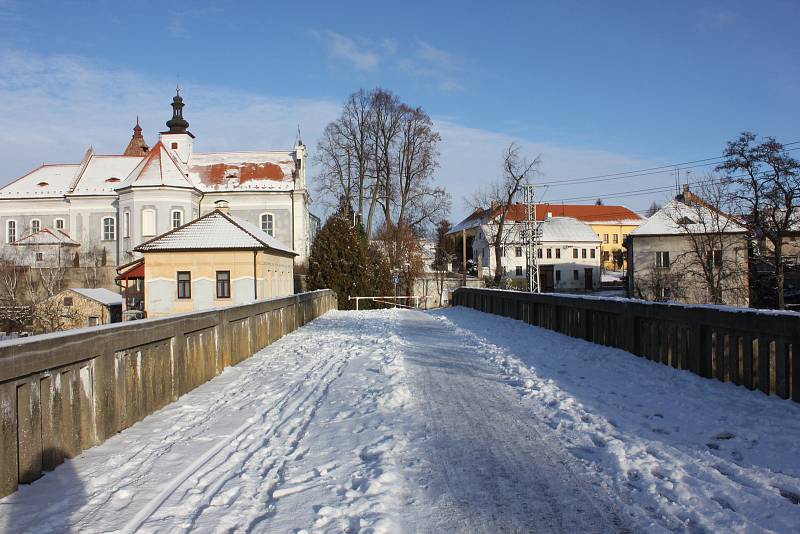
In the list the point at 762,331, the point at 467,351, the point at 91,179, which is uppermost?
the point at 91,179

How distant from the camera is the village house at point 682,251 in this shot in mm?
47094

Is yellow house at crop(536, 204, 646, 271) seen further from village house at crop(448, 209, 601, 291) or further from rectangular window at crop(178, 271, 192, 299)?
rectangular window at crop(178, 271, 192, 299)

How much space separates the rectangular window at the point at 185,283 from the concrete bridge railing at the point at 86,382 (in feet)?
89.1

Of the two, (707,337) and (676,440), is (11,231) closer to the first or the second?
(707,337)

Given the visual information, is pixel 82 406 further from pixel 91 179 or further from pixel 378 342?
pixel 91 179

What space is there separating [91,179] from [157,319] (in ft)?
Answer: 208

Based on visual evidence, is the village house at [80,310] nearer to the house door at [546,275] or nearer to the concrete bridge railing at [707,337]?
the concrete bridge railing at [707,337]

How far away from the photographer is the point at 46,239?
60531 millimetres

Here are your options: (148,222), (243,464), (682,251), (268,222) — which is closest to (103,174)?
(148,222)

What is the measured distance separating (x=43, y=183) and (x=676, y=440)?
73652 mm

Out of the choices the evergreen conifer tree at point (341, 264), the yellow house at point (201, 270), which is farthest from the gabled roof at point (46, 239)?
the yellow house at point (201, 270)

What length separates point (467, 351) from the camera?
14359 mm

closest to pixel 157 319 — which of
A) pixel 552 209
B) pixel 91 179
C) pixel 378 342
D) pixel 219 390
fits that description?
pixel 219 390

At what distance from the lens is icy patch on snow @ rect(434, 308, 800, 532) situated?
432cm
